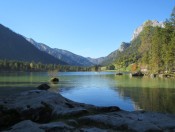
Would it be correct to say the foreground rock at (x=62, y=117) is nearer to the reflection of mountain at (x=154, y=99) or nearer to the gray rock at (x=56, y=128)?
the gray rock at (x=56, y=128)

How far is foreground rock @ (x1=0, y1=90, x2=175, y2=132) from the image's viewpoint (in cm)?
1419

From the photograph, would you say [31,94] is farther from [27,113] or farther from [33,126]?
[33,126]

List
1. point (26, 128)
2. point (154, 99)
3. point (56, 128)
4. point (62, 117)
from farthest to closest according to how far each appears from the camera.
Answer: point (154, 99) < point (62, 117) < point (56, 128) < point (26, 128)

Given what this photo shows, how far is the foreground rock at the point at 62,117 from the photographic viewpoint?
46.5 ft

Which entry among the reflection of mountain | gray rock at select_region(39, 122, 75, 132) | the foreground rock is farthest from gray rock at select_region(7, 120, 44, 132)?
the reflection of mountain

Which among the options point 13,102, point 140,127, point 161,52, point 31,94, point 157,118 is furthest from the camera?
point 161,52

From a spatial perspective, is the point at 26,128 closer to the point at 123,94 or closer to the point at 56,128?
the point at 56,128

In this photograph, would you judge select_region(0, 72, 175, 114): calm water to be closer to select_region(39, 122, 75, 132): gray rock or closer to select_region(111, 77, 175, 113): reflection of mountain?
select_region(111, 77, 175, 113): reflection of mountain

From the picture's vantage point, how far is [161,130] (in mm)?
15164

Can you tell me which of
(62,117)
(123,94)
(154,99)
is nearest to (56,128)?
(62,117)

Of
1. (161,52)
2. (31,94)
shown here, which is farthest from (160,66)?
(31,94)

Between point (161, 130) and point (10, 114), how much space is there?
373 inches

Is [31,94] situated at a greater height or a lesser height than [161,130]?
greater

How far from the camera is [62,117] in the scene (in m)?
17.5
